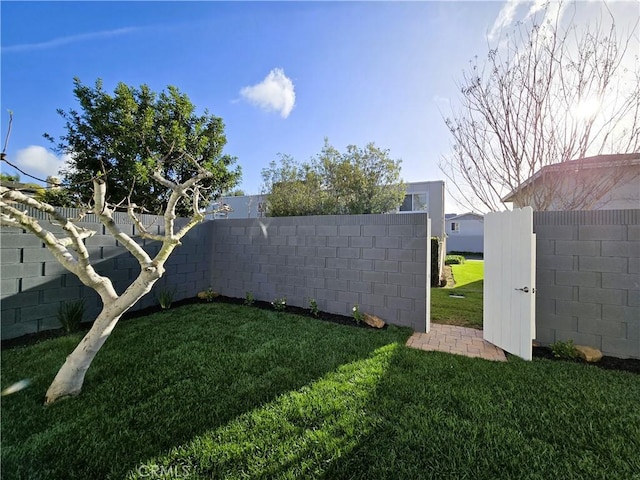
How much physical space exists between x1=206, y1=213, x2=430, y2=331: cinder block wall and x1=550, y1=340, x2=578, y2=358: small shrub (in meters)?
1.68

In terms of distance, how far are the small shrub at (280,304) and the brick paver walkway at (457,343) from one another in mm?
2637

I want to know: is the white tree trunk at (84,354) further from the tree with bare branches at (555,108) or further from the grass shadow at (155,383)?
the tree with bare branches at (555,108)

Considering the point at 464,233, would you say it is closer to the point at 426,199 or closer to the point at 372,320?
the point at 426,199

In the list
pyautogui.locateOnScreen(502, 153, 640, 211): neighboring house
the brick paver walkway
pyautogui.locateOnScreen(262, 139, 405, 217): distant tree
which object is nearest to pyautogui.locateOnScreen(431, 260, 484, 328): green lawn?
the brick paver walkway

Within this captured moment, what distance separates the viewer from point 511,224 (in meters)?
3.73

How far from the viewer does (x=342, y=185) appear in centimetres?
942

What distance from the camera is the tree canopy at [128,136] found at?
363 inches

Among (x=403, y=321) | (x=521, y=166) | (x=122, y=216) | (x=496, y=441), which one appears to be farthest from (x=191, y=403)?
(x=521, y=166)

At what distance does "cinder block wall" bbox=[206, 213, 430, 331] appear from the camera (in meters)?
4.64

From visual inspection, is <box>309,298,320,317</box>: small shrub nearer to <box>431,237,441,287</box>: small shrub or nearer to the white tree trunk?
the white tree trunk

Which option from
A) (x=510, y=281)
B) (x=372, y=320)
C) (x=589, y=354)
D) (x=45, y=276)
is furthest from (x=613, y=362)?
(x=45, y=276)

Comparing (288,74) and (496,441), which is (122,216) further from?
(496,441)

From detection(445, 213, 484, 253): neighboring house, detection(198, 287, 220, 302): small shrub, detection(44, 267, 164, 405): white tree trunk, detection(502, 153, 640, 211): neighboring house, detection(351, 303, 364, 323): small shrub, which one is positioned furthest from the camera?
detection(445, 213, 484, 253): neighboring house

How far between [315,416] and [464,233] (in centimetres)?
2724
